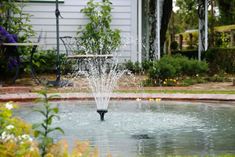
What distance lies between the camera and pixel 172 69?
14.0 m

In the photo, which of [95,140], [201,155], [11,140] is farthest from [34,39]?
[11,140]

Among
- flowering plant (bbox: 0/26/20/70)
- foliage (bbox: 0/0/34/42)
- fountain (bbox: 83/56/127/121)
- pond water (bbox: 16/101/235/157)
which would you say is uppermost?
foliage (bbox: 0/0/34/42)

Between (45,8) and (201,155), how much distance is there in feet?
39.0

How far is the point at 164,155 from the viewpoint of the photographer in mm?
5762

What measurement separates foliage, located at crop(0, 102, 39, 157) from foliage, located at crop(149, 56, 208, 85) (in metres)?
10.5

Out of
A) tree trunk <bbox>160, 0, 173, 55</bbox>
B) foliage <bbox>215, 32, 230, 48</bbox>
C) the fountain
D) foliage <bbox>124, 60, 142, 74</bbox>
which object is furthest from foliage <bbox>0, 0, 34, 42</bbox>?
foliage <bbox>215, 32, 230, 48</bbox>

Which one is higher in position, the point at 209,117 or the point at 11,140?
the point at 11,140

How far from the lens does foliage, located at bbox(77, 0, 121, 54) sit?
1648 centimetres

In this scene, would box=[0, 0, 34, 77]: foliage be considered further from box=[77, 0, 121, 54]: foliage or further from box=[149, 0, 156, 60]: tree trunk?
box=[149, 0, 156, 60]: tree trunk

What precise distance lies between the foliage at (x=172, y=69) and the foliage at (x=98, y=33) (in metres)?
2.42

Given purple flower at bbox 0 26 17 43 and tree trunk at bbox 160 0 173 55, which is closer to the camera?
purple flower at bbox 0 26 17 43

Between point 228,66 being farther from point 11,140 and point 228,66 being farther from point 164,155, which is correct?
point 11,140

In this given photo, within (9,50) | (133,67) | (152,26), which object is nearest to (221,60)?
(152,26)

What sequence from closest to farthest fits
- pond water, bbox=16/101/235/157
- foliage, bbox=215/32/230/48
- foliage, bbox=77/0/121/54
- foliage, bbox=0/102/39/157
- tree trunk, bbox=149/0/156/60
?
1. foliage, bbox=0/102/39/157
2. pond water, bbox=16/101/235/157
3. foliage, bbox=77/0/121/54
4. tree trunk, bbox=149/0/156/60
5. foliage, bbox=215/32/230/48
